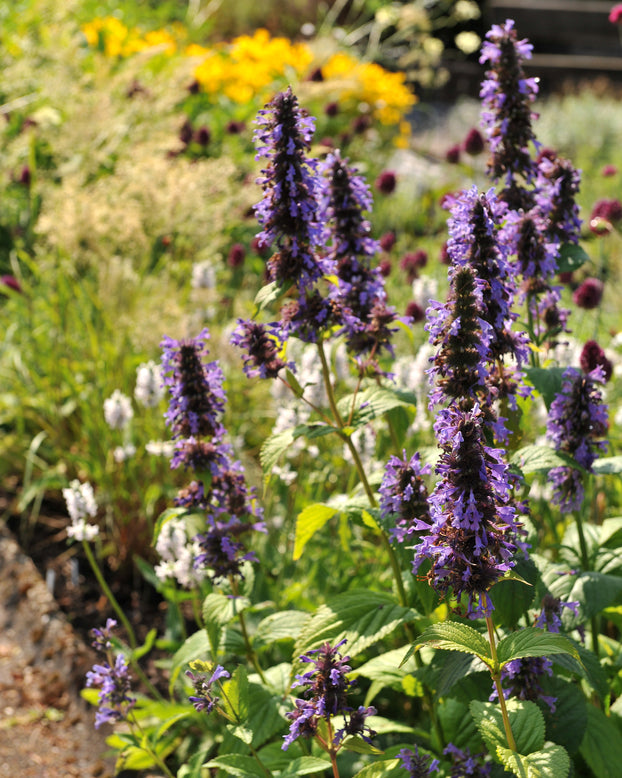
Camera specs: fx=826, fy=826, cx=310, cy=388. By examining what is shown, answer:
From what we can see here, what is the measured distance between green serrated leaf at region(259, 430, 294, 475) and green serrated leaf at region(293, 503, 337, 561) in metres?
0.16

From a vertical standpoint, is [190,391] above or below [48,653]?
above

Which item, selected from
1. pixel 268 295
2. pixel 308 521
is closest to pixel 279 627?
pixel 308 521

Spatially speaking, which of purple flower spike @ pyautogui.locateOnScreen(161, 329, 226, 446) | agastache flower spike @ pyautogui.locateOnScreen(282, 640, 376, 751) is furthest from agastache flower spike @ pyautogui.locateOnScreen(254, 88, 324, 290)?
agastache flower spike @ pyautogui.locateOnScreen(282, 640, 376, 751)

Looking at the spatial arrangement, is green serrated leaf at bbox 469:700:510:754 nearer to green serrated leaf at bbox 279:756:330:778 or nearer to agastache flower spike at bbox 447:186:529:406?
green serrated leaf at bbox 279:756:330:778

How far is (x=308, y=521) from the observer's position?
2242 millimetres

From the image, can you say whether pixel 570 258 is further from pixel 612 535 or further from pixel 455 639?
pixel 455 639

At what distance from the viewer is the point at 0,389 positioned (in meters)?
4.64

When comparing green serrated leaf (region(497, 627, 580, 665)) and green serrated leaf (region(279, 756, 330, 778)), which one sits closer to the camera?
green serrated leaf (region(497, 627, 580, 665))

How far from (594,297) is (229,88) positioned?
17.5 feet

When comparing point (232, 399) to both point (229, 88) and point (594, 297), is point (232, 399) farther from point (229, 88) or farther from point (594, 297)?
point (229, 88)

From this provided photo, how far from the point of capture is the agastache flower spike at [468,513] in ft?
4.75

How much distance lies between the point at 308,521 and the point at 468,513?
0.85 meters

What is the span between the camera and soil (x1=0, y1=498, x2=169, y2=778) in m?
3.09

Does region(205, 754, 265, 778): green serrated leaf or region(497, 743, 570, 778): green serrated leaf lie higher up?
region(497, 743, 570, 778): green serrated leaf
